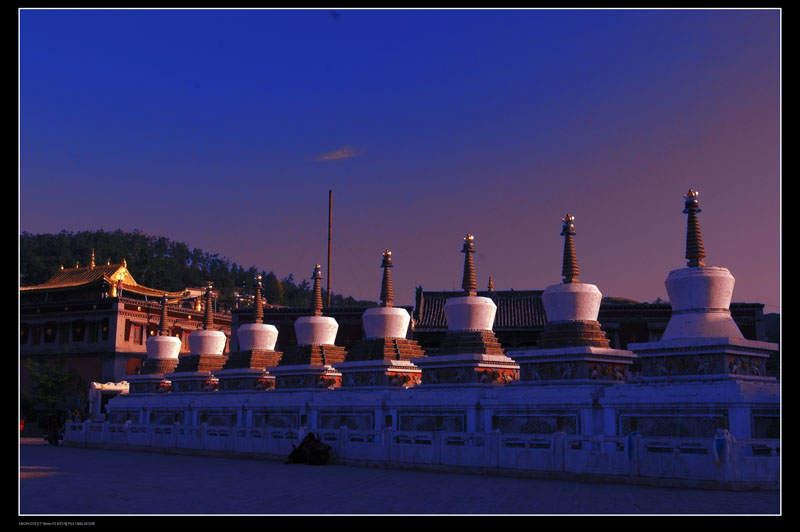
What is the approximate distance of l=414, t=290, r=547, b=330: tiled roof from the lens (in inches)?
1837

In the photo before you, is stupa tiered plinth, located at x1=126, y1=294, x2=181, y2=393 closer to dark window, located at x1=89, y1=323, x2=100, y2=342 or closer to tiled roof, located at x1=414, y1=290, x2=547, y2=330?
tiled roof, located at x1=414, y1=290, x2=547, y2=330

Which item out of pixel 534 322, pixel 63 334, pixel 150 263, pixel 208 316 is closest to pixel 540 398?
pixel 208 316

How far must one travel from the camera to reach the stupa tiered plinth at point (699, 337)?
18.1 m

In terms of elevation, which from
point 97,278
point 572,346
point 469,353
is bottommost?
point 469,353

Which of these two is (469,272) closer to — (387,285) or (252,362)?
(387,285)

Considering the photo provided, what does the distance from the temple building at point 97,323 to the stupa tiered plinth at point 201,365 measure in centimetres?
2123

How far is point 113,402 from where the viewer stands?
121ft

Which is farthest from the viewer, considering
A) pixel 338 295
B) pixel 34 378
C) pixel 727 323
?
pixel 338 295

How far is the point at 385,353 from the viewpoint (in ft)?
86.0

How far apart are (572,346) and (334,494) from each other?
8.57m

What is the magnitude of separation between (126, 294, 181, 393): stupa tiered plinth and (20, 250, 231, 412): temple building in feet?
59.4

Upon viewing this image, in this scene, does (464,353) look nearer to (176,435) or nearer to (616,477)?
(616,477)
